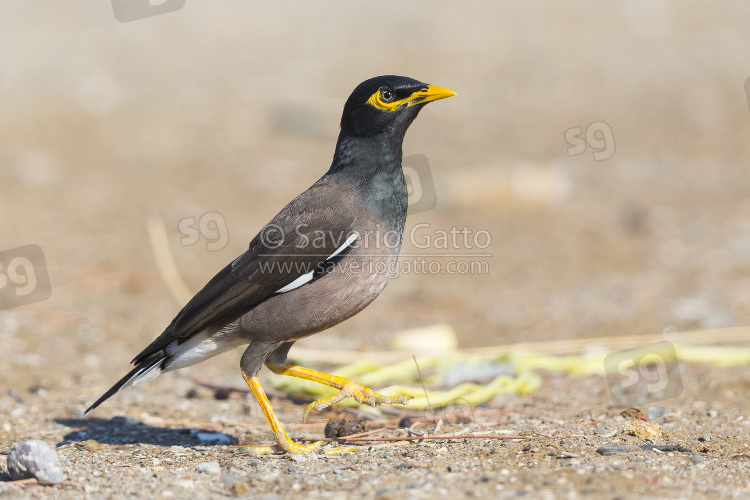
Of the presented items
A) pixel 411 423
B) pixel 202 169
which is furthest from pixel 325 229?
pixel 202 169

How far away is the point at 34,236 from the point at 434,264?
520 cm

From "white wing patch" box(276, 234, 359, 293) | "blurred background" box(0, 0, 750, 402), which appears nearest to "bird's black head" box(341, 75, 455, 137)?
"white wing patch" box(276, 234, 359, 293)

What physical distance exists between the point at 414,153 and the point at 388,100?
9.68 m

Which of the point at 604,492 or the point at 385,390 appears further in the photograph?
the point at 385,390

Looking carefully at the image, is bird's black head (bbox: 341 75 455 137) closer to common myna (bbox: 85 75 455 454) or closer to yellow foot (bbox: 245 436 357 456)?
common myna (bbox: 85 75 455 454)

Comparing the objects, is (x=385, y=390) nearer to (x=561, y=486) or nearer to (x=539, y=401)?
(x=539, y=401)

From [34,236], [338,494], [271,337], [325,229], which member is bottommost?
[338,494]

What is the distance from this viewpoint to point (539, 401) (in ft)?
20.7

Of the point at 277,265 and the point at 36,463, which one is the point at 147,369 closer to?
the point at 277,265

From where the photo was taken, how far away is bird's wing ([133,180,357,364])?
5.12m

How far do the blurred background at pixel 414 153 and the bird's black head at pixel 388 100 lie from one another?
314 centimetres

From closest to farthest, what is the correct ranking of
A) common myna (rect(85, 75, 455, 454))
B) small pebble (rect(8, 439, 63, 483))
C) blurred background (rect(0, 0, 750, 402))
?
1. small pebble (rect(8, 439, 63, 483))
2. common myna (rect(85, 75, 455, 454))
3. blurred background (rect(0, 0, 750, 402))

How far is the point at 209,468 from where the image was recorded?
452 centimetres

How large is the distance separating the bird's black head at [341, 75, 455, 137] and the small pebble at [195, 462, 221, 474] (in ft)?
7.47
